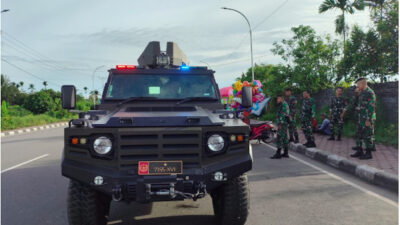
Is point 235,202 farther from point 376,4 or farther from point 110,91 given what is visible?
point 376,4

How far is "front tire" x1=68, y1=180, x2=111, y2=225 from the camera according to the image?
3613mm

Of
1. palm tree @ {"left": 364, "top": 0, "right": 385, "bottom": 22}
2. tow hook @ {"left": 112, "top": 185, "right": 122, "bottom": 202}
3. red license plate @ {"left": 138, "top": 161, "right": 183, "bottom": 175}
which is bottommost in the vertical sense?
tow hook @ {"left": 112, "top": 185, "right": 122, "bottom": 202}

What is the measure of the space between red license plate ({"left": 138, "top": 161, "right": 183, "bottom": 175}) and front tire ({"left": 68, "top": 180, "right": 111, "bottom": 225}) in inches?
26.0

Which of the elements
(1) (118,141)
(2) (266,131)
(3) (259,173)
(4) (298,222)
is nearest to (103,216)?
(1) (118,141)

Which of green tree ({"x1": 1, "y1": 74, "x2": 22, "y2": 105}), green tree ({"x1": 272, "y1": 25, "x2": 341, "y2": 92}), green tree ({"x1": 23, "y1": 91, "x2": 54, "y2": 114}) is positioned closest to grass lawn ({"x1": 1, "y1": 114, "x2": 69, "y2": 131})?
green tree ({"x1": 23, "y1": 91, "x2": 54, "y2": 114})

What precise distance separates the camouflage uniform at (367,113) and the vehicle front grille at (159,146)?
5562 millimetres

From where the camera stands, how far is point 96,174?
3.37 m

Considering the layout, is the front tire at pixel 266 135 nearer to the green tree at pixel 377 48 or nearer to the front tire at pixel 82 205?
the green tree at pixel 377 48

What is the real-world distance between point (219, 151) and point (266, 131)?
8.34m

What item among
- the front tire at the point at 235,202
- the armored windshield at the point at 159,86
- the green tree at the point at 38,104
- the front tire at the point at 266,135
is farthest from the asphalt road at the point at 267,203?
the green tree at the point at 38,104

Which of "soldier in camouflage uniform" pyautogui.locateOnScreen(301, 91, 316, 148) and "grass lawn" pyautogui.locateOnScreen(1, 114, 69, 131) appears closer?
"soldier in camouflage uniform" pyautogui.locateOnScreen(301, 91, 316, 148)

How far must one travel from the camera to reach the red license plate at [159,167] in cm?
338

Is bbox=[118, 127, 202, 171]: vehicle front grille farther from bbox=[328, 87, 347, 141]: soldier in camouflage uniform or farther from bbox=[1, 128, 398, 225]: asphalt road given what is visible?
bbox=[328, 87, 347, 141]: soldier in camouflage uniform

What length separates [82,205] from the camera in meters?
3.63
